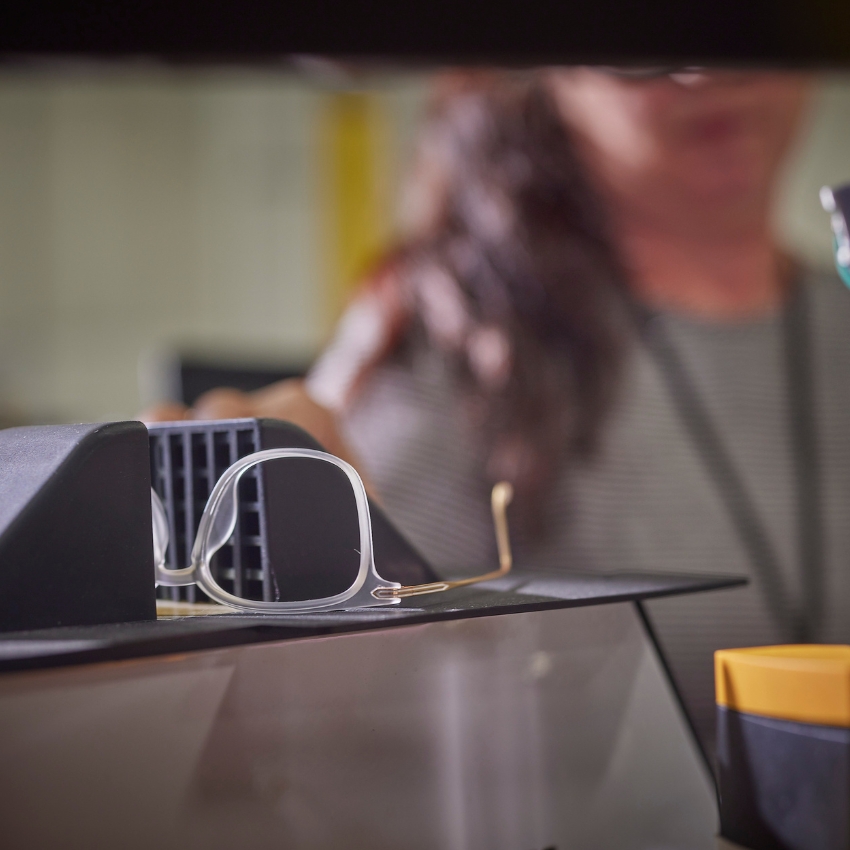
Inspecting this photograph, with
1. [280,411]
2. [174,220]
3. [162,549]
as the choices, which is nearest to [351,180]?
[174,220]

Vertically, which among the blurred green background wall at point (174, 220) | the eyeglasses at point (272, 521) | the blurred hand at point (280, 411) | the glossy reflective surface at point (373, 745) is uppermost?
the blurred green background wall at point (174, 220)

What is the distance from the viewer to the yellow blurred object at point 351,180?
241 centimetres

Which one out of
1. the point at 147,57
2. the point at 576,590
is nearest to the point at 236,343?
the point at 147,57

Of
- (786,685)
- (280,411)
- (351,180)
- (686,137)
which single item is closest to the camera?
(786,685)

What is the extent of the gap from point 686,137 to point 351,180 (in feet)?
5.77

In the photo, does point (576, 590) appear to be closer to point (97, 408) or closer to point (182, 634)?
point (182, 634)

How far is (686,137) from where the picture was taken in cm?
78

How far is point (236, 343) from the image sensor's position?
2477 millimetres

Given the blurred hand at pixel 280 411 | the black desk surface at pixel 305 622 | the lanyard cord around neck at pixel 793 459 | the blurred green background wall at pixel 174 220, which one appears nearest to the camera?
the black desk surface at pixel 305 622

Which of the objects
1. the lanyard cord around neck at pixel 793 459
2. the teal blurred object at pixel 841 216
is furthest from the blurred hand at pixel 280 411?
the lanyard cord around neck at pixel 793 459

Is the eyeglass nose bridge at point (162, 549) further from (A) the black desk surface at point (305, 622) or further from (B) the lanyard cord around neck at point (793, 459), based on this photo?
(B) the lanyard cord around neck at point (793, 459)

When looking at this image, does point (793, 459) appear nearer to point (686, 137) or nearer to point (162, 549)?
point (686, 137)

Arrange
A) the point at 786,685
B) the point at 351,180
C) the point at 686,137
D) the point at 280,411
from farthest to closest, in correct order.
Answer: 1. the point at 351,180
2. the point at 686,137
3. the point at 280,411
4. the point at 786,685

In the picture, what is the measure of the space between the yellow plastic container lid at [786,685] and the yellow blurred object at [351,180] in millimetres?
2246
